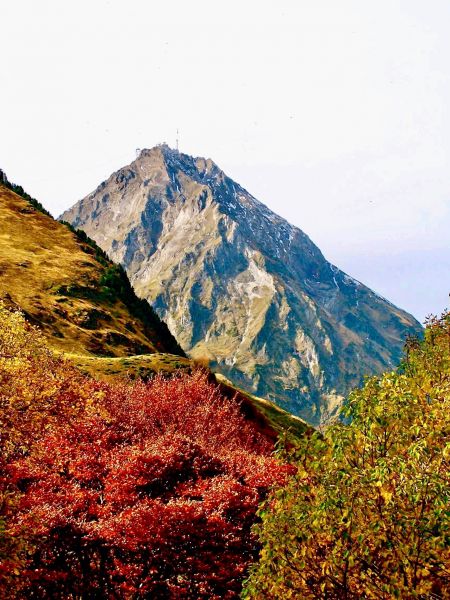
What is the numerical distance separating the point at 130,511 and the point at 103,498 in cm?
295

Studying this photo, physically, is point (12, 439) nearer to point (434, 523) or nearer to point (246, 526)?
point (246, 526)

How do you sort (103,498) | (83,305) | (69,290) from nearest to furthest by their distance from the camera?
(103,498), (83,305), (69,290)

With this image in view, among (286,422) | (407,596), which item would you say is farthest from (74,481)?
(286,422)

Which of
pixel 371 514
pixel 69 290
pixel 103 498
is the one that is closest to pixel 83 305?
pixel 69 290

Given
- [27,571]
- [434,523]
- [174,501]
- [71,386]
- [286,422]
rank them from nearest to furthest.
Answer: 1. [434,523]
2. [27,571]
3. [174,501]
4. [71,386]
5. [286,422]

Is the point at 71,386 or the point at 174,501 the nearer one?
the point at 174,501

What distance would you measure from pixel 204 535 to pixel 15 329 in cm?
1260

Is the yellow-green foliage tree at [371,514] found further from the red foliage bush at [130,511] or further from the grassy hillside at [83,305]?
the grassy hillside at [83,305]

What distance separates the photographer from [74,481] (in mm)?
23406

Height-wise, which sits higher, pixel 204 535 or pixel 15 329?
pixel 15 329

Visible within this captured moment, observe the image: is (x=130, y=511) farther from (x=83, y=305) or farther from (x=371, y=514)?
(x=83, y=305)

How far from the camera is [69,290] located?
86.2 metres

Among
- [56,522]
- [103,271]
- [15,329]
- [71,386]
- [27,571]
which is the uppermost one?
[103,271]

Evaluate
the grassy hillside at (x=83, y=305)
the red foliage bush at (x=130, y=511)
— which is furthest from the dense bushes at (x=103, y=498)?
the grassy hillside at (x=83, y=305)
